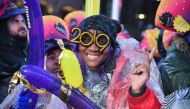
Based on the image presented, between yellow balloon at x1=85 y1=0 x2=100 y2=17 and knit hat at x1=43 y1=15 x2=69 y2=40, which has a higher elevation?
yellow balloon at x1=85 y1=0 x2=100 y2=17

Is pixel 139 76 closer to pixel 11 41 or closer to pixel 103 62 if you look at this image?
pixel 103 62

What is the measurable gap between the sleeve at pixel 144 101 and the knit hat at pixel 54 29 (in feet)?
4.14

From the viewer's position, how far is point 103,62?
2840 millimetres

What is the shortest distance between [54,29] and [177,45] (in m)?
1.10

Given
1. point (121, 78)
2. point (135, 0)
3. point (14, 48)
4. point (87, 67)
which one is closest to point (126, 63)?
point (121, 78)

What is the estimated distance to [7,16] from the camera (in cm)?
395

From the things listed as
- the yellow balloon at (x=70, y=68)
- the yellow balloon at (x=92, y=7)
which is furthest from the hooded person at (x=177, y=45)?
the yellow balloon at (x=70, y=68)

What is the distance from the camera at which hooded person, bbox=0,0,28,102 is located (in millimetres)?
3885

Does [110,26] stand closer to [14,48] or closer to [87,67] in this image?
[87,67]

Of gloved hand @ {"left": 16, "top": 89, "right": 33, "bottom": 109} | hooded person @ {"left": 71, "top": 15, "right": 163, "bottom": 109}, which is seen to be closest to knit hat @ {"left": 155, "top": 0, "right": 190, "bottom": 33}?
hooded person @ {"left": 71, "top": 15, "right": 163, "bottom": 109}

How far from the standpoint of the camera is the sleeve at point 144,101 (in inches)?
97.7

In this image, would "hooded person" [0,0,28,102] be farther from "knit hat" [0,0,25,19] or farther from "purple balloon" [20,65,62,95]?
"purple balloon" [20,65,62,95]

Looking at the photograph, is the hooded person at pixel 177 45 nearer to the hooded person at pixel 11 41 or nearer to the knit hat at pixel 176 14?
the knit hat at pixel 176 14

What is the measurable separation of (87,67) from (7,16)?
1.33m
